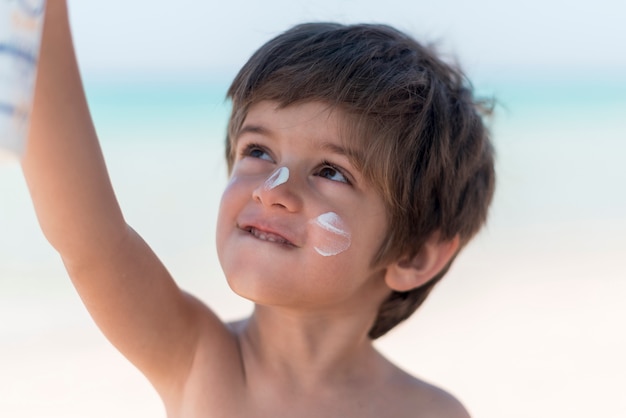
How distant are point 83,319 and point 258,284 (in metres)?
2.27

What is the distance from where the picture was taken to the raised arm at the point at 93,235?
Result: 1354 mm

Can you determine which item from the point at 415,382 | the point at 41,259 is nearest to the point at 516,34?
the point at 41,259

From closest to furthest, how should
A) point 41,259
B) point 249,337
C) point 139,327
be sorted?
point 139,327, point 249,337, point 41,259

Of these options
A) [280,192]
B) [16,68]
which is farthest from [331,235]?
[16,68]

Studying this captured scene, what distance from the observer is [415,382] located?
2.28 metres

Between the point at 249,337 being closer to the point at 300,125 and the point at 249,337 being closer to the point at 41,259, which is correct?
the point at 300,125

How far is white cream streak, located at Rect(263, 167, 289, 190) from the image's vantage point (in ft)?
6.15

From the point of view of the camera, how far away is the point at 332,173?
6.46ft

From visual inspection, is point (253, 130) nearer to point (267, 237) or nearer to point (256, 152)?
point (256, 152)

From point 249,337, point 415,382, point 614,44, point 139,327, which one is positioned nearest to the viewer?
point 139,327

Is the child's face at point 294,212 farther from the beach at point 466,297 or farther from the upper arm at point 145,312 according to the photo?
the beach at point 466,297

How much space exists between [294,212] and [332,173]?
134mm

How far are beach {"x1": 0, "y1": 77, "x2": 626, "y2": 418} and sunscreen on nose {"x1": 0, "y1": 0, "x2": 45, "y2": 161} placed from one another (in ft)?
4.71

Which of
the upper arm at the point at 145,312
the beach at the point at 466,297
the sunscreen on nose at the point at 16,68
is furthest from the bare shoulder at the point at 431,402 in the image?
the sunscreen on nose at the point at 16,68
